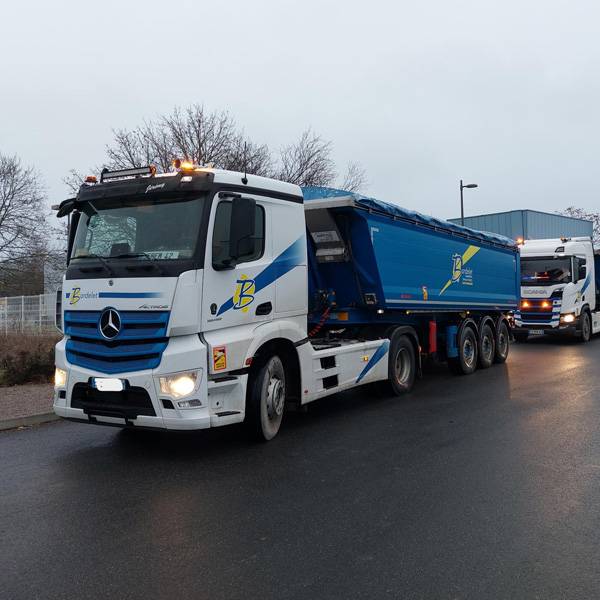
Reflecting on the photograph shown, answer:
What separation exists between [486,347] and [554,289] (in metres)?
6.02

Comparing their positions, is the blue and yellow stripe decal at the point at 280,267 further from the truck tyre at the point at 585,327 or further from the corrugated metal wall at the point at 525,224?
the corrugated metal wall at the point at 525,224

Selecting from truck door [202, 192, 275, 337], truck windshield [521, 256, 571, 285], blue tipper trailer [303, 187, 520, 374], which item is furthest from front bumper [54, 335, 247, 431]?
truck windshield [521, 256, 571, 285]

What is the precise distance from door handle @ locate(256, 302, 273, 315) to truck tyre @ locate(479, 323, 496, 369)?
724cm

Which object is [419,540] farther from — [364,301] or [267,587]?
[364,301]

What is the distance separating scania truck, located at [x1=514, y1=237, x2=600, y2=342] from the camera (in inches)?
688

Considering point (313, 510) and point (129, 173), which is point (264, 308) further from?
point (313, 510)

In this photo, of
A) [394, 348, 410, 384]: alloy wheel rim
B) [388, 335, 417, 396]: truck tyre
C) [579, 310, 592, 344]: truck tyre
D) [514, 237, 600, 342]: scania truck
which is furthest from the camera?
[579, 310, 592, 344]: truck tyre

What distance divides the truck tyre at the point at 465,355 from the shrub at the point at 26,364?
7797mm

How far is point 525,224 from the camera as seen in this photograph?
36219 mm

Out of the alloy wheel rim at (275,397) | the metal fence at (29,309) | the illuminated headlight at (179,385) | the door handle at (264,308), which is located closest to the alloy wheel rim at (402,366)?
the alloy wheel rim at (275,397)

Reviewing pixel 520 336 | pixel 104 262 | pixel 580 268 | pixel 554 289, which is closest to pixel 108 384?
pixel 104 262

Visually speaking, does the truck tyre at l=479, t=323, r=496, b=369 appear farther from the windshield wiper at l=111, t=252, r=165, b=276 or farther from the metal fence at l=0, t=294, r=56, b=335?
the metal fence at l=0, t=294, r=56, b=335

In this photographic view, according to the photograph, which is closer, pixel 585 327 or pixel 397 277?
pixel 397 277

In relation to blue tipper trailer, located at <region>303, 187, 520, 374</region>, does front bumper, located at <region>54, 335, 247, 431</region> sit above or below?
below
